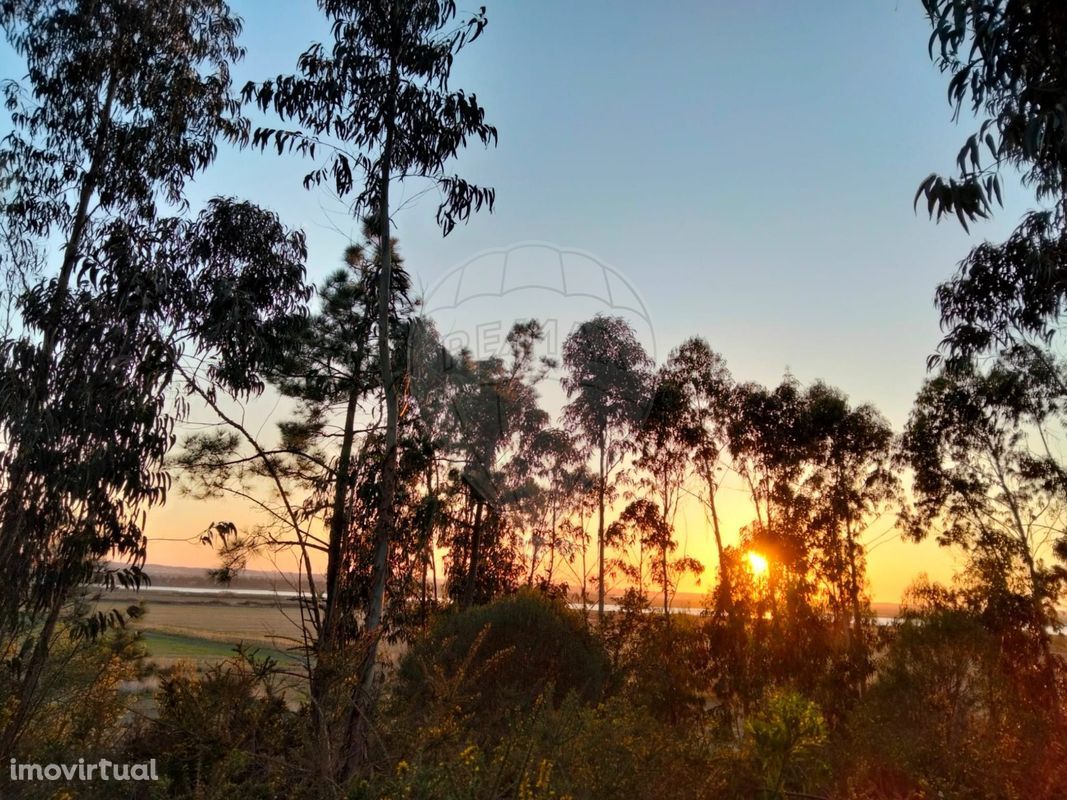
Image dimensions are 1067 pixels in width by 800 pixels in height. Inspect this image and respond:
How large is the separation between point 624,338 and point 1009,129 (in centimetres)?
1682

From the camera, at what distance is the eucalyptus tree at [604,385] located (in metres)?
22.9

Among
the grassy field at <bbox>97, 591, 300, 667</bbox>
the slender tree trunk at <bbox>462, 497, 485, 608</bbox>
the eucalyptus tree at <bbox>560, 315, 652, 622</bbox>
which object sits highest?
the eucalyptus tree at <bbox>560, 315, 652, 622</bbox>

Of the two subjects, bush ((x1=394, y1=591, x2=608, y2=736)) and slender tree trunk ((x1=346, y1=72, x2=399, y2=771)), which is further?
bush ((x1=394, y1=591, x2=608, y2=736))

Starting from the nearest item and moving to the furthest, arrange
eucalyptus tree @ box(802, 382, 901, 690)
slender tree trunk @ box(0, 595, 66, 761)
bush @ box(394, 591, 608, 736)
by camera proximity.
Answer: slender tree trunk @ box(0, 595, 66, 761) < bush @ box(394, 591, 608, 736) < eucalyptus tree @ box(802, 382, 901, 690)

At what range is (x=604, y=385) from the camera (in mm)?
23031

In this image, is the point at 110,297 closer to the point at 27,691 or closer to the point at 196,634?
the point at 27,691

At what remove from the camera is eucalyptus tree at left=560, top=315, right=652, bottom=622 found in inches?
902

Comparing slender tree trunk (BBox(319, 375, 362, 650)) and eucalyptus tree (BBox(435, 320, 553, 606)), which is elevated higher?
eucalyptus tree (BBox(435, 320, 553, 606))

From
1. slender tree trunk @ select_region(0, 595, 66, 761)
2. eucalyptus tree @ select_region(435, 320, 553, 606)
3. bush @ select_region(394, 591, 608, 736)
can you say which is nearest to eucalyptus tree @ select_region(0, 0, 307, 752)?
slender tree trunk @ select_region(0, 595, 66, 761)

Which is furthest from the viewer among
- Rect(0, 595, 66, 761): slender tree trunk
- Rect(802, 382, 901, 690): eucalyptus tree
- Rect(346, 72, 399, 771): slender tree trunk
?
Rect(802, 382, 901, 690): eucalyptus tree

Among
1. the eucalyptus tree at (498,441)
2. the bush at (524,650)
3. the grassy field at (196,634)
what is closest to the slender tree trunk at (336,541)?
the grassy field at (196,634)

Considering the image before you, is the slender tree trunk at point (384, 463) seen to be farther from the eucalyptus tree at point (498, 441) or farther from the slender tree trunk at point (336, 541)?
the eucalyptus tree at point (498, 441)

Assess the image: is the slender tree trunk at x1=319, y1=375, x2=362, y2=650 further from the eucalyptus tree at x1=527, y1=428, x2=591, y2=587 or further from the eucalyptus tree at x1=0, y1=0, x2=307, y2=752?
the eucalyptus tree at x1=527, y1=428, x2=591, y2=587

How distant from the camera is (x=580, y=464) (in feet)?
78.4
